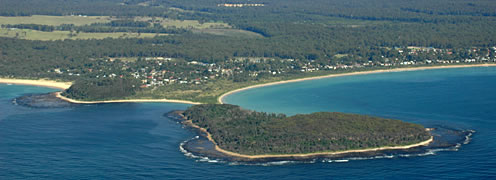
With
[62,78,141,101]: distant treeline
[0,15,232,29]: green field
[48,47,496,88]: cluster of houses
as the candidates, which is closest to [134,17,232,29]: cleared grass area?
[0,15,232,29]: green field

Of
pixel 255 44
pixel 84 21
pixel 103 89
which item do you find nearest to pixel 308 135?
pixel 103 89

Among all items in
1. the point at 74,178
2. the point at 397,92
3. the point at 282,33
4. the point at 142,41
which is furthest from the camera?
the point at 282,33

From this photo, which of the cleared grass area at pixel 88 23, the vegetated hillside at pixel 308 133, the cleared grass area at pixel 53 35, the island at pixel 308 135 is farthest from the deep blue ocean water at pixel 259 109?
the cleared grass area at pixel 88 23

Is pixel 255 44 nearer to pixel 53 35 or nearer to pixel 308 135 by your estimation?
pixel 53 35

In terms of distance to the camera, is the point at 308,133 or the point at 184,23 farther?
the point at 184,23

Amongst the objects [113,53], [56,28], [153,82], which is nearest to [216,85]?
[153,82]

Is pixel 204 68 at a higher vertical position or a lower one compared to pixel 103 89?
higher

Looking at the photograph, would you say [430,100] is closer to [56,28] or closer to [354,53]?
[354,53]
